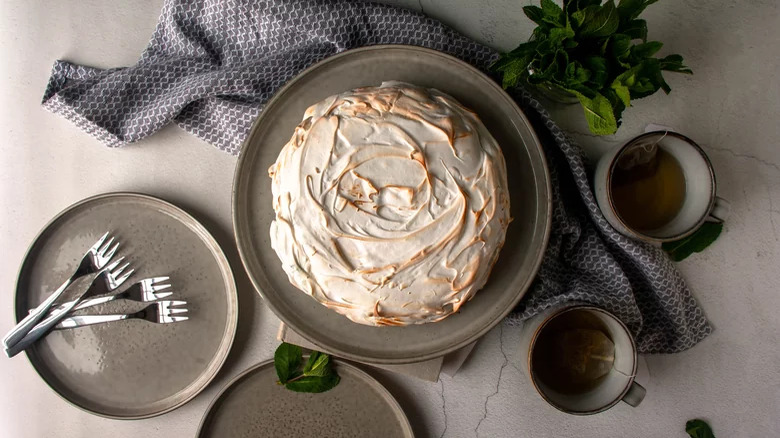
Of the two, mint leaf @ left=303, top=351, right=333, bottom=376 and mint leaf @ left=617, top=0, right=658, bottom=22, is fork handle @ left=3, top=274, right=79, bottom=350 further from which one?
mint leaf @ left=617, top=0, right=658, bottom=22

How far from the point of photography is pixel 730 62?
1457mm

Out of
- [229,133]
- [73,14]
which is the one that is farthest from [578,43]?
[73,14]

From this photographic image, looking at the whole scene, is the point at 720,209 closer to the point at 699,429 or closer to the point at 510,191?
the point at 510,191

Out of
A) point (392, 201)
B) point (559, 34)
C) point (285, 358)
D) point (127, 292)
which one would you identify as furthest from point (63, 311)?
point (559, 34)

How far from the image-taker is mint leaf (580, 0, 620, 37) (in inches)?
42.6

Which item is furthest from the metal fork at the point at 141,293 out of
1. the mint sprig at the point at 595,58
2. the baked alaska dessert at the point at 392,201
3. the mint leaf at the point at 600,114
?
the mint leaf at the point at 600,114

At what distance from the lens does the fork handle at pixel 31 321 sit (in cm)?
146

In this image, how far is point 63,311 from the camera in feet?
4.80

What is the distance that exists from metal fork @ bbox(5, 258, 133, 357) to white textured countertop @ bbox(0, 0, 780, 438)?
0.21m

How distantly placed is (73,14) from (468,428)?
70.6 inches

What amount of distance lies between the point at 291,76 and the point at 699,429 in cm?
158

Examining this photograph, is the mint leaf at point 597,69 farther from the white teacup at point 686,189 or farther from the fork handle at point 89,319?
the fork handle at point 89,319

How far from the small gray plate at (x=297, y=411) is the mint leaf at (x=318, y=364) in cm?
8

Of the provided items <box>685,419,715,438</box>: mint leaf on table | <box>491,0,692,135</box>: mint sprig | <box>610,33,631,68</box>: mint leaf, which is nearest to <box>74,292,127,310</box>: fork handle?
<box>491,0,692,135</box>: mint sprig
